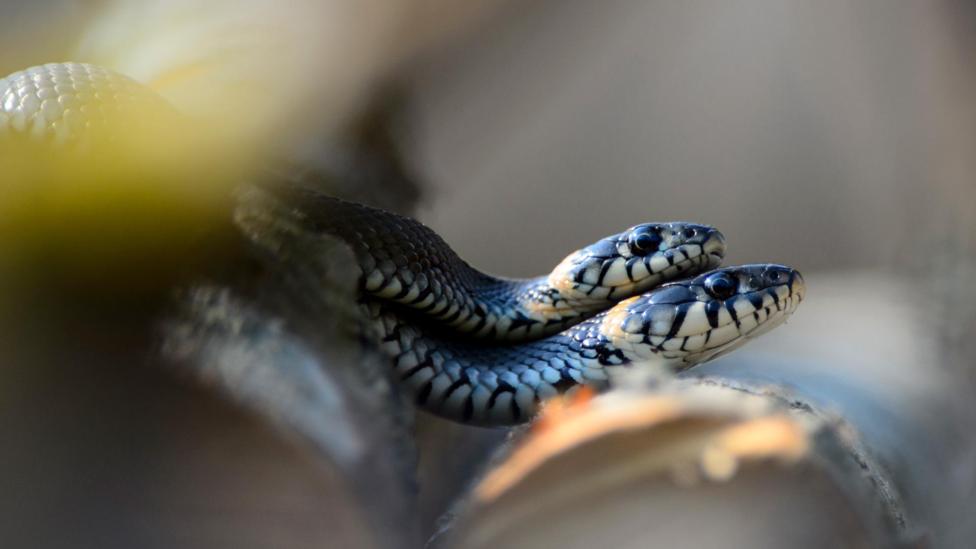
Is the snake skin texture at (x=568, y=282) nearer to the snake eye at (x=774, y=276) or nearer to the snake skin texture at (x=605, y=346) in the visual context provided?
the snake skin texture at (x=605, y=346)

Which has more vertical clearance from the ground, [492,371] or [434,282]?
[434,282]

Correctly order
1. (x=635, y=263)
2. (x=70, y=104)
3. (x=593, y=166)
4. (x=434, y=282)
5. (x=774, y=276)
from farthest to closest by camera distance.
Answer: (x=593, y=166) → (x=635, y=263) → (x=774, y=276) → (x=434, y=282) → (x=70, y=104)

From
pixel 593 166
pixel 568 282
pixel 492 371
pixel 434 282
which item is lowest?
pixel 492 371

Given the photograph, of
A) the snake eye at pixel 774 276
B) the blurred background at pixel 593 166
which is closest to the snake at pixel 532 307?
the snake eye at pixel 774 276

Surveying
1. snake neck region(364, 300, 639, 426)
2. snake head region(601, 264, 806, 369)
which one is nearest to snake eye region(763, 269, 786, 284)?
snake head region(601, 264, 806, 369)

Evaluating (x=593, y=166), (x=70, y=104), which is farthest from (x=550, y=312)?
(x=70, y=104)

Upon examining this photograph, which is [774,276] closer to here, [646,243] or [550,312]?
[646,243]
